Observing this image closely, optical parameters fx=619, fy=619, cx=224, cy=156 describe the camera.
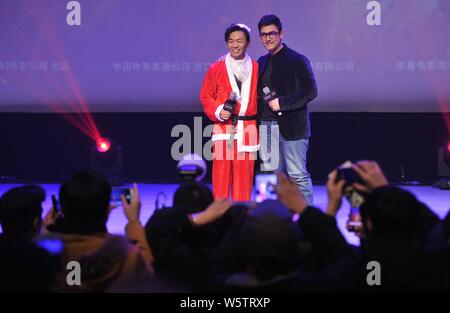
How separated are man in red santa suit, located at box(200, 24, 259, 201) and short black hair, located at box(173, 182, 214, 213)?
155 cm

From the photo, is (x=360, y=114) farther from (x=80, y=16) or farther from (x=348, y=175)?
(x=348, y=175)

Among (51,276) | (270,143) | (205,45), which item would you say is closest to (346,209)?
(270,143)

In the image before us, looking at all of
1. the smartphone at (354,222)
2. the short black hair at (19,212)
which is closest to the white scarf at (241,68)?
the smartphone at (354,222)

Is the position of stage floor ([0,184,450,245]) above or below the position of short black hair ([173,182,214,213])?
above

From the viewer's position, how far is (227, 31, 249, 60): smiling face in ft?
11.9

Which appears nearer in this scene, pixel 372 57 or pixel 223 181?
pixel 223 181

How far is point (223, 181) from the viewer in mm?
3781

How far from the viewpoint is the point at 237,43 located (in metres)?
3.66

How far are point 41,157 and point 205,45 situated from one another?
184 centimetres

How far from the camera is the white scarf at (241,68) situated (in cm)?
372

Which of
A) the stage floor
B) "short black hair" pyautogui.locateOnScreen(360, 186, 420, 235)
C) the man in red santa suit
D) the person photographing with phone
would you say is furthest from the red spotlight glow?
"short black hair" pyautogui.locateOnScreen(360, 186, 420, 235)

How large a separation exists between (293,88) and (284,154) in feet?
1.35

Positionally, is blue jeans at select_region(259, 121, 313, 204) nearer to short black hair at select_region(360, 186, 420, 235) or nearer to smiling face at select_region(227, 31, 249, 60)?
smiling face at select_region(227, 31, 249, 60)
